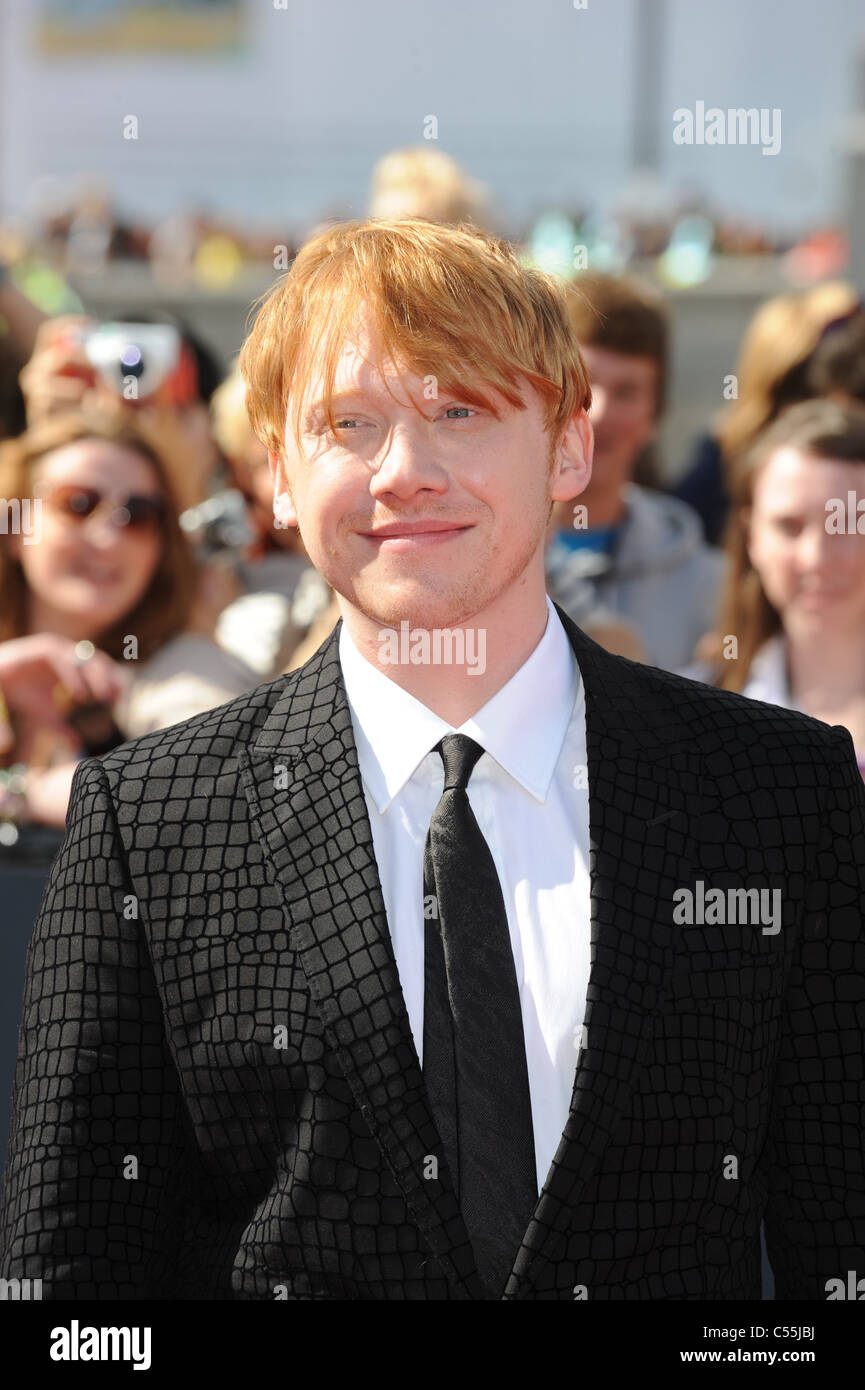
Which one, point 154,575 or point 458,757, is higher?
point 154,575

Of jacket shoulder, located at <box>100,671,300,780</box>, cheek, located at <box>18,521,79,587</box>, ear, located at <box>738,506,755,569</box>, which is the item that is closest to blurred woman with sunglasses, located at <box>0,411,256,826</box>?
cheek, located at <box>18,521,79,587</box>

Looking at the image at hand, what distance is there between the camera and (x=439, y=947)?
1589 millimetres

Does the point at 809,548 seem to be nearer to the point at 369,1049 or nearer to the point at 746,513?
the point at 746,513

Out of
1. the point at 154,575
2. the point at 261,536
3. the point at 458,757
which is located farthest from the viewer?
the point at 261,536

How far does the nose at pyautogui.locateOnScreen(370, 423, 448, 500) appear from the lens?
1559 mm

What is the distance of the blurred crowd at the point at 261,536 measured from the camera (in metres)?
3.33

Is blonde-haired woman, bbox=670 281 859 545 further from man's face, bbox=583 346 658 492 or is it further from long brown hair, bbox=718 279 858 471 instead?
man's face, bbox=583 346 658 492

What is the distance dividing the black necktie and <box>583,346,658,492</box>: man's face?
2590 mm

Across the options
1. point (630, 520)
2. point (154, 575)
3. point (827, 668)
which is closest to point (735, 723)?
point (827, 668)

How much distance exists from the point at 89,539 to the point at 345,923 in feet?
6.91

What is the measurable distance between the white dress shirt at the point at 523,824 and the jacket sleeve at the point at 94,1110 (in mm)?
256
